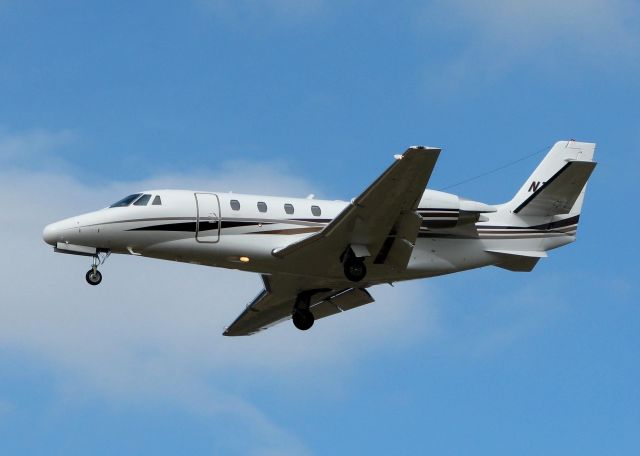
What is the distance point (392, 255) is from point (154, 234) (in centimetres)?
537

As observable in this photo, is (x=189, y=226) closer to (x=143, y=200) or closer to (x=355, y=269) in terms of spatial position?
(x=143, y=200)

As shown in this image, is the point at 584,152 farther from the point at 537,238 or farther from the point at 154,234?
the point at 154,234

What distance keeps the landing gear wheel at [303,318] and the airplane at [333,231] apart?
1101 mm

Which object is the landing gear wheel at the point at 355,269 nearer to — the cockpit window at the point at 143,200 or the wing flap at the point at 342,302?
the wing flap at the point at 342,302

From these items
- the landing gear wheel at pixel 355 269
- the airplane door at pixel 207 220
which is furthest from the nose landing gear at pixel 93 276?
the landing gear wheel at pixel 355 269

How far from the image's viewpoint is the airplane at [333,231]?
2992 cm

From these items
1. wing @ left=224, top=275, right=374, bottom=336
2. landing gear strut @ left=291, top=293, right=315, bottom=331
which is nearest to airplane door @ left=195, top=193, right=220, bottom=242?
wing @ left=224, top=275, right=374, bottom=336

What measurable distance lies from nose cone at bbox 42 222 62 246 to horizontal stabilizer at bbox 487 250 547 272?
33.6 ft

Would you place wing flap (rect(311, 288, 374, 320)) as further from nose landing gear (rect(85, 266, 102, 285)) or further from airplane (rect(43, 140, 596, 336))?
nose landing gear (rect(85, 266, 102, 285))

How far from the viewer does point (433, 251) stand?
3225cm

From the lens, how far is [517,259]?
33219 millimetres

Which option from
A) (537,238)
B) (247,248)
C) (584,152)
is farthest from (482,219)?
(247,248)

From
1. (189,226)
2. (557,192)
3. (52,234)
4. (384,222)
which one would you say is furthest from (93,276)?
(557,192)

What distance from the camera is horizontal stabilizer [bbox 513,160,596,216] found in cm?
3306
